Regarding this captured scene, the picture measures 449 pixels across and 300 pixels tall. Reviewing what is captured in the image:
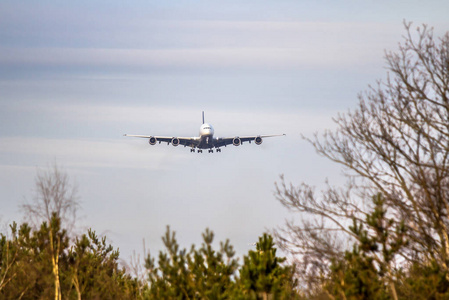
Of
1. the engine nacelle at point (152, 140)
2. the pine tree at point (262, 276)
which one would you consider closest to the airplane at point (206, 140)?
the engine nacelle at point (152, 140)

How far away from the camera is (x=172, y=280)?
24.5 meters

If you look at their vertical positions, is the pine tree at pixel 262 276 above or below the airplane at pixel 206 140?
below

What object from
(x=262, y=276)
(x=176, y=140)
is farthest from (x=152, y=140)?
(x=262, y=276)

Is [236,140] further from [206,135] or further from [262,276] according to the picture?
[262,276]

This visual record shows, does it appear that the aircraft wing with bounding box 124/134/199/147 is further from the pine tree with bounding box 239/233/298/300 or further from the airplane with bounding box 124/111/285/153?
the pine tree with bounding box 239/233/298/300

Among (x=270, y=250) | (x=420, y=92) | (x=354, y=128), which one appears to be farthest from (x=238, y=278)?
(x=420, y=92)

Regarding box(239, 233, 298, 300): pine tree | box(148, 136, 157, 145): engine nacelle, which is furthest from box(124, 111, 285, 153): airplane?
box(239, 233, 298, 300): pine tree

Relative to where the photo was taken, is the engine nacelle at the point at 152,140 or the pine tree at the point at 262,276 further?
the engine nacelle at the point at 152,140

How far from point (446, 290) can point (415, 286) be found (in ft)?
3.21

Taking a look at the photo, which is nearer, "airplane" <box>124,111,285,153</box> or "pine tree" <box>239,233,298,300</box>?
"pine tree" <box>239,233,298,300</box>

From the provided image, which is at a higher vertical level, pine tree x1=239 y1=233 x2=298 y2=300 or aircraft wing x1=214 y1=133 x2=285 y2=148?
aircraft wing x1=214 y1=133 x2=285 y2=148

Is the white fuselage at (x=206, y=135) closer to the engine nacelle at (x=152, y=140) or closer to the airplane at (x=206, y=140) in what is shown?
the airplane at (x=206, y=140)

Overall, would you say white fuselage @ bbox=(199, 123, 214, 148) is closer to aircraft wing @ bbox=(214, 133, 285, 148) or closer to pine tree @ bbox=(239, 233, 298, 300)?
aircraft wing @ bbox=(214, 133, 285, 148)

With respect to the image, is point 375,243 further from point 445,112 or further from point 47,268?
point 47,268
